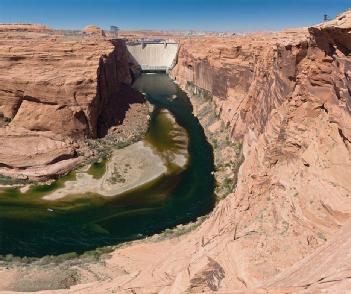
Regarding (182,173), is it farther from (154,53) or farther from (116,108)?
(154,53)

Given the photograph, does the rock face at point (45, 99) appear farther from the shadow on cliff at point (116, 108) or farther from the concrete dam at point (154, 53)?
the concrete dam at point (154, 53)

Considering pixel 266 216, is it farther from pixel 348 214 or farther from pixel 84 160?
pixel 84 160

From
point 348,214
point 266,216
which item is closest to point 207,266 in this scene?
point 266,216

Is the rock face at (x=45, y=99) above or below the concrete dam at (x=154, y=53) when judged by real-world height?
below

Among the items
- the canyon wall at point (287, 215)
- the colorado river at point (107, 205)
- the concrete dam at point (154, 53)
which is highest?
the concrete dam at point (154, 53)

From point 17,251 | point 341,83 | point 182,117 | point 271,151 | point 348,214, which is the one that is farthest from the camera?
point 182,117

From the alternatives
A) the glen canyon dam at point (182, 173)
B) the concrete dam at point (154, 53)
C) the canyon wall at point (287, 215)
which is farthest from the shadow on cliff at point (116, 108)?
the concrete dam at point (154, 53)
